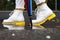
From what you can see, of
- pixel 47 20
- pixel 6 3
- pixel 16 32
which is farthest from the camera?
pixel 6 3

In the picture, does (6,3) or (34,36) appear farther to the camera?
(6,3)

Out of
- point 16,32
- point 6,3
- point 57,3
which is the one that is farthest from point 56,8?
point 16,32

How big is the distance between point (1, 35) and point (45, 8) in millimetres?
969

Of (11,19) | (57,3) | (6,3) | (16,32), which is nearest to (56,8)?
(57,3)

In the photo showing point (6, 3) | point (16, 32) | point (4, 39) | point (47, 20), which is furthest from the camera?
point (6, 3)

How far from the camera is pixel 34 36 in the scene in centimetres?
309

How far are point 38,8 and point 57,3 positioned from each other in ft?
14.7

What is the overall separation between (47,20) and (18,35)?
830 mm

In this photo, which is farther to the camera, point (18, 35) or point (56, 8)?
point (56, 8)

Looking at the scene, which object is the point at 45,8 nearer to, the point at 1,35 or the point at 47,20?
the point at 47,20

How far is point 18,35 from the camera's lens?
3.15 m

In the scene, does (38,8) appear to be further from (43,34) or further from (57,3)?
(57,3)

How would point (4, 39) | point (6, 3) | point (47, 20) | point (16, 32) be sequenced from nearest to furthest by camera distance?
point (4, 39), point (16, 32), point (47, 20), point (6, 3)

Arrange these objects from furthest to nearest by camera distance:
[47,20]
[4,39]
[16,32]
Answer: [47,20] → [16,32] → [4,39]
